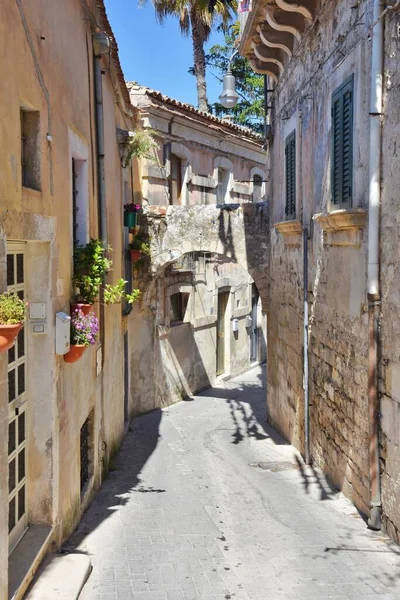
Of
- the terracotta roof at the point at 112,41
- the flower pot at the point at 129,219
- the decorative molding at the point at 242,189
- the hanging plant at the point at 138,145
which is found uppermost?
the terracotta roof at the point at 112,41

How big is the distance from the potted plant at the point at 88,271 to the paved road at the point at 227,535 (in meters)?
2.42

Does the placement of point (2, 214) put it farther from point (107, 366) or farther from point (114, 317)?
point (114, 317)

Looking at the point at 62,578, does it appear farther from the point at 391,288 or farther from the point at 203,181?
the point at 203,181

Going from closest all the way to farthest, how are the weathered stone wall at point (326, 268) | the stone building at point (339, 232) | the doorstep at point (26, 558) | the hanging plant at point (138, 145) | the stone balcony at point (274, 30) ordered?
the doorstep at point (26, 558), the stone building at point (339, 232), the weathered stone wall at point (326, 268), the stone balcony at point (274, 30), the hanging plant at point (138, 145)

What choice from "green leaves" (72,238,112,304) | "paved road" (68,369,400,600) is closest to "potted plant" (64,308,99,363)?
"green leaves" (72,238,112,304)

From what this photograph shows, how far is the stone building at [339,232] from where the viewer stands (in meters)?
6.31

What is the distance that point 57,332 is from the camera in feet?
18.7

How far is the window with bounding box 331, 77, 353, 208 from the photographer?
7297 millimetres

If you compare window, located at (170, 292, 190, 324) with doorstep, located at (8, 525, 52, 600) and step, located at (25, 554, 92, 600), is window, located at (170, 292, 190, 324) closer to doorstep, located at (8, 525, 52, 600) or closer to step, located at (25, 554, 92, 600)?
step, located at (25, 554, 92, 600)

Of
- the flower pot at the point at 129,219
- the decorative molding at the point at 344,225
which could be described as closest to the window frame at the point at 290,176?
the decorative molding at the point at 344,225

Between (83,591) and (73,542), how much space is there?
1132 millimetres

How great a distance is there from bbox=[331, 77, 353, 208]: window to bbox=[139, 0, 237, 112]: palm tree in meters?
13.8

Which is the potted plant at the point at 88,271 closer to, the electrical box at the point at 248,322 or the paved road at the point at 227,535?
the paved road at the point at 227,535

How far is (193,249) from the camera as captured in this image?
1363 centimetres
